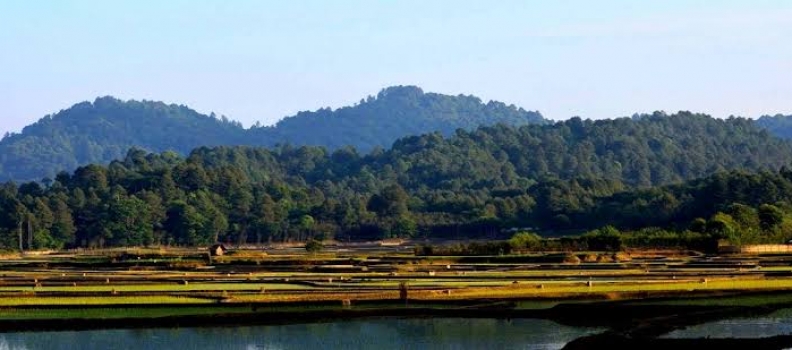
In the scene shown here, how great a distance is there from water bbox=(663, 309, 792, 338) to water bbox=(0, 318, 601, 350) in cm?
297

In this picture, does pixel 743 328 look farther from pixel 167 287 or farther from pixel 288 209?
pixel 288 209

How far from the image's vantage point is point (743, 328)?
127 feet

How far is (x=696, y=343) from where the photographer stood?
35.1 meters

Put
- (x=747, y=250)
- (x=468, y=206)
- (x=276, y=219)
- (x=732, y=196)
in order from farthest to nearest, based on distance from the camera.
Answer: (x=468, y=206) → (x=276, y=219) → (x=732, y=196) → (x=747, y=250)

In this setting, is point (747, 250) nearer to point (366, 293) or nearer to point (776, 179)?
point (366, 293)

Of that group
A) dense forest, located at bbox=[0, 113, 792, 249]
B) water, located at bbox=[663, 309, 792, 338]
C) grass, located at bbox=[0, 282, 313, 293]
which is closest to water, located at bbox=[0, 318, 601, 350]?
water, located at bbox=[663, 309, 792, 338]

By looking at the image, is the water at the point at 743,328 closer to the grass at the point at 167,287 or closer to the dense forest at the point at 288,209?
the grass at the point at 167,287

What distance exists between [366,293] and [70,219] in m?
118

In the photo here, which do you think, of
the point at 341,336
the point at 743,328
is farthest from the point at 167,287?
the point at 743,328

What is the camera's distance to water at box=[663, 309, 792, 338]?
37062 mm

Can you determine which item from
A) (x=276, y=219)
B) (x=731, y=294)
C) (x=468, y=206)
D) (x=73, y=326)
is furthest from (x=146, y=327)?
(x=468, y=206)

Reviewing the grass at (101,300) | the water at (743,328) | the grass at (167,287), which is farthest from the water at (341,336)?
the grass at (167,287)

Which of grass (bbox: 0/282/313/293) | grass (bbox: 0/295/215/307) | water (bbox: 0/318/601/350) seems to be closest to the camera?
water (bbox: 0/318/601/350)

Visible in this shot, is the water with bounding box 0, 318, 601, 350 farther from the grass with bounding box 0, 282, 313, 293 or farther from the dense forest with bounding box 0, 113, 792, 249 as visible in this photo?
the dense forest with bounding box 0, 113, 792, 249
